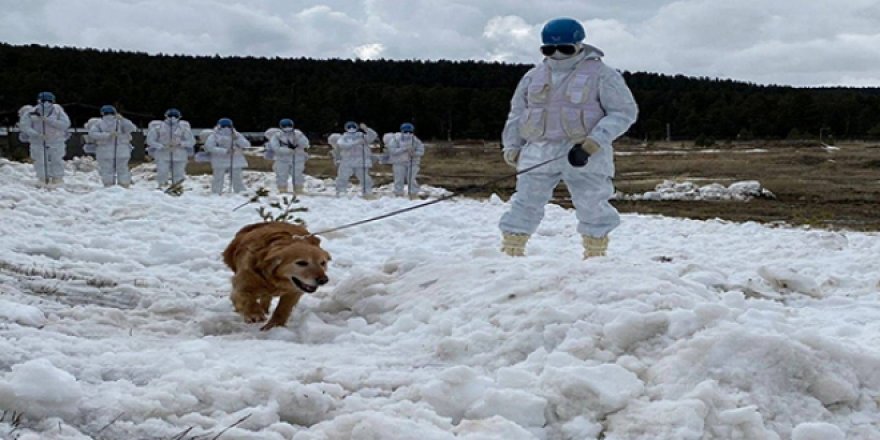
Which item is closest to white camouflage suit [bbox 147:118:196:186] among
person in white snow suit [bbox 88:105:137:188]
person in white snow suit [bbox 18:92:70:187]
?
person in white snow suit [bbox 88:105:137:188]

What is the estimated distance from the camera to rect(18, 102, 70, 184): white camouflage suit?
16.5 metres

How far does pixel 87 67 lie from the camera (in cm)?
7338

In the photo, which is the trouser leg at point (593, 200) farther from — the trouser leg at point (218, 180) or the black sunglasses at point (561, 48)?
the trouser leg at point (218, 180)

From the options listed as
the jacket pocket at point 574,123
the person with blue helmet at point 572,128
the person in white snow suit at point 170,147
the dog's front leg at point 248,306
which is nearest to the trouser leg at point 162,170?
the person in white snow suit at point 170,147

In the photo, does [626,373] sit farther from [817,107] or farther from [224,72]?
[224,72]

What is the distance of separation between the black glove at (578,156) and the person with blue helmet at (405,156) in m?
13.0

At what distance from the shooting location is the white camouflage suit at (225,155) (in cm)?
1830

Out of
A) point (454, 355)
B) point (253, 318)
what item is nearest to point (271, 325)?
point (253, 318)

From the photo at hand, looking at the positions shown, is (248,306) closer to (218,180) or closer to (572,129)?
(572,129)

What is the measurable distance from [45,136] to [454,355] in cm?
1497

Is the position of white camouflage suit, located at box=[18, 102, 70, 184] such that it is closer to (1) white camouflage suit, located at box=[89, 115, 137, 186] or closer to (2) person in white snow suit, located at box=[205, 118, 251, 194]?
(1) white camouflage suit, located at box=[89, 115, 137, 186]

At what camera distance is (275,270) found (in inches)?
184

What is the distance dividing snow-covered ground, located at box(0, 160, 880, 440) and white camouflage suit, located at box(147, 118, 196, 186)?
12375 millimetres

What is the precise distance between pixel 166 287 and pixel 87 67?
74.2 metres
